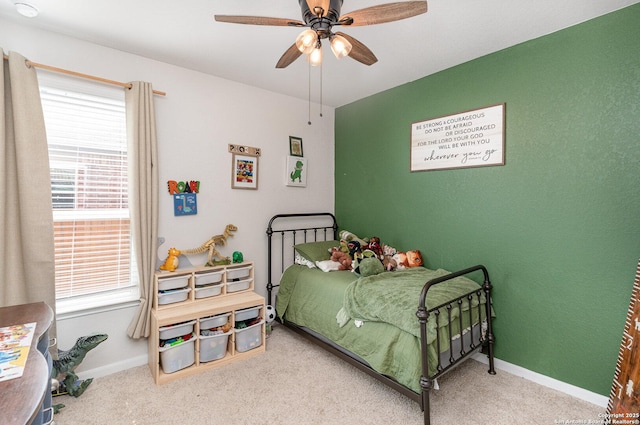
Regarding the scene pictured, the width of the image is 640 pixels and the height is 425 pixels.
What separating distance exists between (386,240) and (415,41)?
1.85 m

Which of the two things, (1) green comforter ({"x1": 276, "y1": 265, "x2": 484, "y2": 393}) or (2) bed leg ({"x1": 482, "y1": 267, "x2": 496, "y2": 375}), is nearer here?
(1) green comforter ({"x1": 276, "y1": 265, "x2": 484, "y2": 393})

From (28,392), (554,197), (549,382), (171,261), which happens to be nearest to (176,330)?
(171,261)

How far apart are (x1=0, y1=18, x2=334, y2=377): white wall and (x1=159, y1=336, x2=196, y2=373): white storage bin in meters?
0.41

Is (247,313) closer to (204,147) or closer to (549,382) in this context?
(204,147)

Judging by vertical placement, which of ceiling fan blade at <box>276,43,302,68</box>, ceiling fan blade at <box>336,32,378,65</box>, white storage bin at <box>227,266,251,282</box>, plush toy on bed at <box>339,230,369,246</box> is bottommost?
white storage bin at <box>227,266,251,282</box>

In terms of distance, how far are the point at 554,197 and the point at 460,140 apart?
831 mm

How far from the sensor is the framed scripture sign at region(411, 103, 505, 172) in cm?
246

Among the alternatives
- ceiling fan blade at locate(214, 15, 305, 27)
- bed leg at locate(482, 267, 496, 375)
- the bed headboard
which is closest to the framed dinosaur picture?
the bed headboard

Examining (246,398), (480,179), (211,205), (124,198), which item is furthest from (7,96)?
(480,179)

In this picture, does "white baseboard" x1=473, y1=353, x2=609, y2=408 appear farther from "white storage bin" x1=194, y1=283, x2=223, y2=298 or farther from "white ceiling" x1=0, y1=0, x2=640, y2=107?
"white ceiling" x1=0, y1=0, x2=640, y2=107

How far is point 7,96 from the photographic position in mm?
1983

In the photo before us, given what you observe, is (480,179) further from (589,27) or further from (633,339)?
(633,339)

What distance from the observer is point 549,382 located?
7.22 ft

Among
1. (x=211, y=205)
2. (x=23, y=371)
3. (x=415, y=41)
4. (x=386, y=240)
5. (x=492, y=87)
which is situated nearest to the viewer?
(x=23, y=371)
